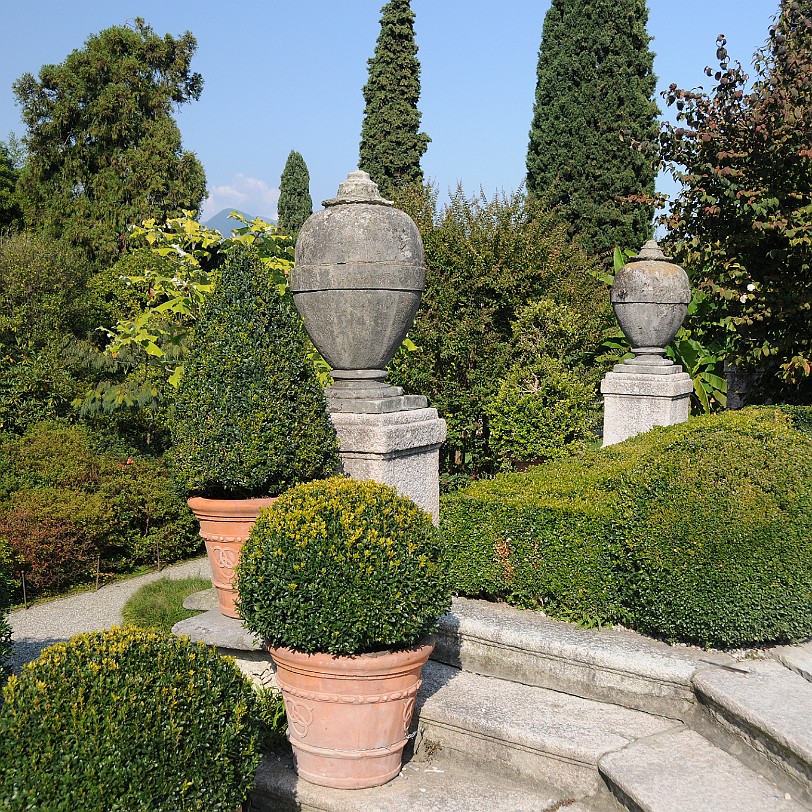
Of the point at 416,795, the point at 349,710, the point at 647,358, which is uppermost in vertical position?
the point at 647,358

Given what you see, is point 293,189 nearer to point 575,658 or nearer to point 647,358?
point 647,358

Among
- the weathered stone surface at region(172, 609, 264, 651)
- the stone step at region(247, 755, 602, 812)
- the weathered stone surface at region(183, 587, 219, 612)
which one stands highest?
the weathered stone surface at region(172, 609, 264, 651)

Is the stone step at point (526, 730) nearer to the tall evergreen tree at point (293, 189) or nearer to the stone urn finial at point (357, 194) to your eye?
the stone urn finial at point (357, 194)

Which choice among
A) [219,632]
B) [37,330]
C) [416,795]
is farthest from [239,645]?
[37,330]

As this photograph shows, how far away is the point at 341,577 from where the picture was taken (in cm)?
305

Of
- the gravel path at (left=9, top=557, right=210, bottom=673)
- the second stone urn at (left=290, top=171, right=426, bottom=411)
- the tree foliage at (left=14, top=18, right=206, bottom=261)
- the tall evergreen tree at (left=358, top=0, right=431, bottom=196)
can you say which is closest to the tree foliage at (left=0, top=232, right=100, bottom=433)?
the gravel path at (left=9, top=557, right=210, bottom=673)

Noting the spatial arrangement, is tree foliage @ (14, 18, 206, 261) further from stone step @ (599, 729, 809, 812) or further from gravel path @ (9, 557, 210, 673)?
stone step @ (599, 729, 809, 812)

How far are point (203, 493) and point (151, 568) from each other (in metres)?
3.47

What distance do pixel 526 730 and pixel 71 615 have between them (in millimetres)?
3799

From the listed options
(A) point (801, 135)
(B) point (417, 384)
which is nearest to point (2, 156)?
(B) point (417, 384)

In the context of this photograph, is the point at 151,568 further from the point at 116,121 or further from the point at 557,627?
the point at 116,121

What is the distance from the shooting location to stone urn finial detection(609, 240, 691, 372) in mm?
8164

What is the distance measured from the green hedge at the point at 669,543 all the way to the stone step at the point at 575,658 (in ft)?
0.50

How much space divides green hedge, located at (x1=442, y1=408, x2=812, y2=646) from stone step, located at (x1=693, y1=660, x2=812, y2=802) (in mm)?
295
